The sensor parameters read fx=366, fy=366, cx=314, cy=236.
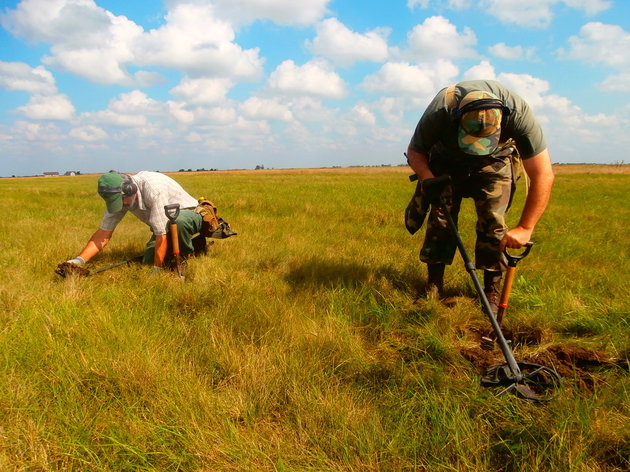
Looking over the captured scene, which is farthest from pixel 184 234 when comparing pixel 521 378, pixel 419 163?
pixel 521 378

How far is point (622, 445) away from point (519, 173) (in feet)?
7.10

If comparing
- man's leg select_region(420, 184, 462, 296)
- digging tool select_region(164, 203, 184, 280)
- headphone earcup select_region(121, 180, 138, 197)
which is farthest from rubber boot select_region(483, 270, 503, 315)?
headphone earcup select_region(121, 180, 138, 197)

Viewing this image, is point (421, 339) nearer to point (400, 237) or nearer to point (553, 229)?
point (400, 237)

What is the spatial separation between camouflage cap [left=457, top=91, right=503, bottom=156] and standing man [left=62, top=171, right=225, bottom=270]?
3088 millimetres

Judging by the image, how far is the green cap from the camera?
378 centimetres

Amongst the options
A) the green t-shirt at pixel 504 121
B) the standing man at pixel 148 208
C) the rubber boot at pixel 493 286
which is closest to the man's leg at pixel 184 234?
the standing man at pixel 148 208

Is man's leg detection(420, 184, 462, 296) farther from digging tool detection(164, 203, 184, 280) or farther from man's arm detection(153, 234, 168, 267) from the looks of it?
man's arm detection(153, 234, 168, 267)

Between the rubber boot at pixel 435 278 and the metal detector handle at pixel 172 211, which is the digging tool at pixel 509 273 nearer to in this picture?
the rubber boot at pixel 435 278

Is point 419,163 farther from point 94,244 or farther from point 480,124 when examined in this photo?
point 94,244

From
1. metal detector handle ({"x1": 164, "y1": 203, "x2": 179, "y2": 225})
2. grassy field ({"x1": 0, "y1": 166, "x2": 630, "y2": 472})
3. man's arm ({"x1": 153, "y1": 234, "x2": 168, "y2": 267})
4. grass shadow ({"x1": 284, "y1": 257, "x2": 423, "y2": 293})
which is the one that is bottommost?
grassy field ({"x1": 0, "y1": 166, "x2": 630, "y2": 472})

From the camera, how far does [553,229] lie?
20.4 feet

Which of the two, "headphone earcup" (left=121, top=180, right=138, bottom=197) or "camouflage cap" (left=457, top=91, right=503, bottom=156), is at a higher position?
"camouflage cap" (left=457, top=91, right=503, bottom=156)

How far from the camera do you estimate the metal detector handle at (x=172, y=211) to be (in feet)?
13.0

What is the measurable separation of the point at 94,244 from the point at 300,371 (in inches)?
134
